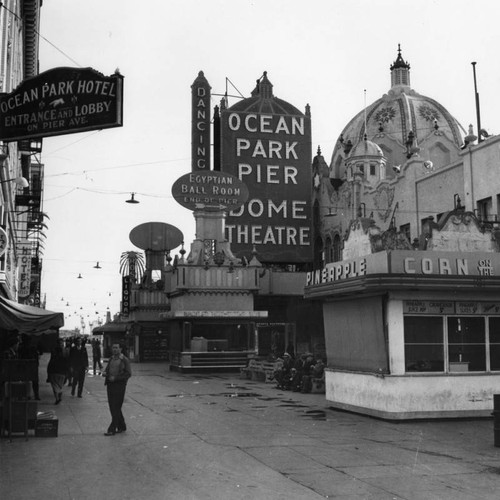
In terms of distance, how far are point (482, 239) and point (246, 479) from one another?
10.5 metres

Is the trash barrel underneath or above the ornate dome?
underneath

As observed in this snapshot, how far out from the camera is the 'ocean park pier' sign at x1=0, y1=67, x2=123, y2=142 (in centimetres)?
1220

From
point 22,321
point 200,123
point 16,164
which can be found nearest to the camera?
point 22,321

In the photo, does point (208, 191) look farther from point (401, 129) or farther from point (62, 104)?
point (401, 129)

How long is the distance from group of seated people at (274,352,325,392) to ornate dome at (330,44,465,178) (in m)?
42.8

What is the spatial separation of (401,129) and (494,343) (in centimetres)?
5725

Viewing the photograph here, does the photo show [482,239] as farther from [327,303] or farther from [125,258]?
[125,258]

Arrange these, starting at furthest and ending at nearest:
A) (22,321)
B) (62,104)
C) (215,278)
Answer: (215,278)
(22,321)
(62,104)

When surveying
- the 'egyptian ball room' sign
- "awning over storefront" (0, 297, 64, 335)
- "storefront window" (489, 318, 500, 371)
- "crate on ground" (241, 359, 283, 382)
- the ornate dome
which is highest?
the ornate dome

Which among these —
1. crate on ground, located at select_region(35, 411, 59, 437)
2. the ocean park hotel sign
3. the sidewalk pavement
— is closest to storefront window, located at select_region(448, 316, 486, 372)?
the ocean park hotel sign

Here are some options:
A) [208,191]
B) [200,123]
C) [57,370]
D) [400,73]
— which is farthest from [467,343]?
[400,73]

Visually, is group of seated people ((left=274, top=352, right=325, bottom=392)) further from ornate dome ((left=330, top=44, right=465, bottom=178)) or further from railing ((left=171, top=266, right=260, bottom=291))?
ornate dome ((left=330, top=44, right=465, bottom=178))

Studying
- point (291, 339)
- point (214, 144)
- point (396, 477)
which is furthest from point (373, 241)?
point (214, 144)

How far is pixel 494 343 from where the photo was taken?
18.1 metres
